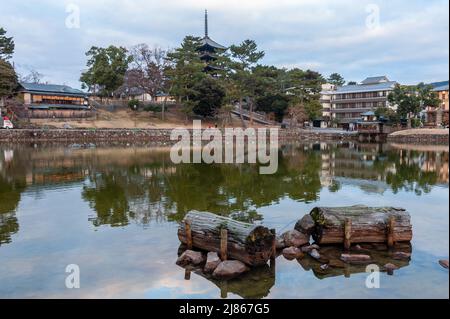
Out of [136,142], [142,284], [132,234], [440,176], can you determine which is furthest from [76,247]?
[136,142]

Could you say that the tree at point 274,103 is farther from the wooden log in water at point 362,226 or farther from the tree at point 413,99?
the wooden log in water at point 362,226

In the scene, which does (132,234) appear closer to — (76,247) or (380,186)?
(76,247)

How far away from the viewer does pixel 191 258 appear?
9180 mm

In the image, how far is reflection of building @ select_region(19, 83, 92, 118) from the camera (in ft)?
183

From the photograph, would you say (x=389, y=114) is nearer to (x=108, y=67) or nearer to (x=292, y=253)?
(x=108, y=67)

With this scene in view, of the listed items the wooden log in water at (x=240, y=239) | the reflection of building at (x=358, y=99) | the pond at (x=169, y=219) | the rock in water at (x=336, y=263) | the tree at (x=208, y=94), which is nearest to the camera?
the pond at (x=169, y=219)

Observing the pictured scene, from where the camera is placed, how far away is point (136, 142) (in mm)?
50750

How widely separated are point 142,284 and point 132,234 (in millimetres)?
3406

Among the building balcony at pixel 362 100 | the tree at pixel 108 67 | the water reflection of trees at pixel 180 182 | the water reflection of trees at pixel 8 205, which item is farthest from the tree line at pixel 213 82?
the water reflection of trees at pixel 8 205

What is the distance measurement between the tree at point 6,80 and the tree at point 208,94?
24746mm

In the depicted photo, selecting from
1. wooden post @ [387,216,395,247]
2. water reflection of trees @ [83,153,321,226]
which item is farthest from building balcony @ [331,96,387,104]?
wooden post @ [387,216,395,247]

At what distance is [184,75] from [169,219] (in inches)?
1819

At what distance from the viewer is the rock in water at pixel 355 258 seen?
9.17 metres

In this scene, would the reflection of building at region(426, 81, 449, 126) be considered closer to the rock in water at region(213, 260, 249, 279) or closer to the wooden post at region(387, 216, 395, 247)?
the wooden post at region(387, 216, 395, 247)
